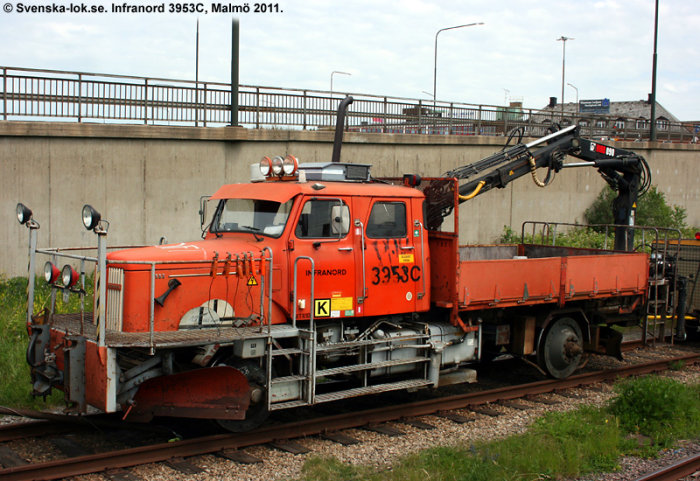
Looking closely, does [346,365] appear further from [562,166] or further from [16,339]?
[16,339]

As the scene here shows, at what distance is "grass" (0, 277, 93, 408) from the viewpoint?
9.11m

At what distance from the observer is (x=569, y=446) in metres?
7.54

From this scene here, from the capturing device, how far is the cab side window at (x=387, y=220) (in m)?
8.53

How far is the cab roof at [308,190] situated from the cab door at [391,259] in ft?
0.39

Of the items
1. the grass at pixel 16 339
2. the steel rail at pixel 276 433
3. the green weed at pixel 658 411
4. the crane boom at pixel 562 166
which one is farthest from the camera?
the crane boom at pixel 562 166

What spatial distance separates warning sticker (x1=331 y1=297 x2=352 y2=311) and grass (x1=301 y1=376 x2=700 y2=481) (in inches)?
69.5

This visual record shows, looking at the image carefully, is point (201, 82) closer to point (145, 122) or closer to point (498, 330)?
point (145, 122)

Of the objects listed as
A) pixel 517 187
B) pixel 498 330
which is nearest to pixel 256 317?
pixel 498 330

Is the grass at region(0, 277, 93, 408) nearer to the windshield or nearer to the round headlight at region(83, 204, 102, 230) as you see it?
the windshield

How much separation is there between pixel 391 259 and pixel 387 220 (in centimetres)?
50

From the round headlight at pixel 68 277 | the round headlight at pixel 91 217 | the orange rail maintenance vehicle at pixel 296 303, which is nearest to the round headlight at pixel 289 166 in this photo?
the orange rail maintenance vehicle at pixel 296 303

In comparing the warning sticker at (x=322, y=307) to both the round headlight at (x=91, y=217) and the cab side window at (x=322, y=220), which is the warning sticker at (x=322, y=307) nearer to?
the cab side window at (x=322, y=220)

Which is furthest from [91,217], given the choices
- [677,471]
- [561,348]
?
[561,348]

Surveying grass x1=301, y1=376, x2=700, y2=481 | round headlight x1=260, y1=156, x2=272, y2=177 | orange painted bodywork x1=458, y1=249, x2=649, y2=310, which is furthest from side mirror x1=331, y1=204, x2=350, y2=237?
grass x1=301, y1=376, x2=700, y2=481
